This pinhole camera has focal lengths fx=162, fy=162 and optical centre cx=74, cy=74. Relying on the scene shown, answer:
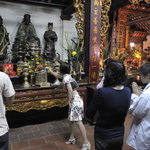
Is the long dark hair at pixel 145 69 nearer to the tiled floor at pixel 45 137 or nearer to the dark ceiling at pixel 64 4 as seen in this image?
the tiled floor at pixel 45 137

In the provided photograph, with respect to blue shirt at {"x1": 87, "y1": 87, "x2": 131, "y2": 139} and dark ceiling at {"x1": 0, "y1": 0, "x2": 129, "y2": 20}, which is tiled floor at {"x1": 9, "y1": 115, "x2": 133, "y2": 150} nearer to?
blue shirt at {"x1": 87, "y1": 87, "x2": 131, "y2": 139}

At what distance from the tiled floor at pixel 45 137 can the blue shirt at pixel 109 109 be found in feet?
4.40

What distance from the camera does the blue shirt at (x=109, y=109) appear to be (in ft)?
4.44

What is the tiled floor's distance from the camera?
268 centimetres

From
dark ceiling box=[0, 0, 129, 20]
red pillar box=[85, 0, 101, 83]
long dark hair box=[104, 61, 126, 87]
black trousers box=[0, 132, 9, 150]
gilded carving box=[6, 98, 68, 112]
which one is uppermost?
dark ceiling box=[0, 0, 129, 20]

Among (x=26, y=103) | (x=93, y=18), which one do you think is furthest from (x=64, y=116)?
(x=93, y=18)

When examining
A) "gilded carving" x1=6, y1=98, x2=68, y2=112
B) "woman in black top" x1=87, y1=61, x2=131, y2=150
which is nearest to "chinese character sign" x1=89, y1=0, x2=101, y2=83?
"gilded carving" x1=6, y1=98, x2=68, y2=112

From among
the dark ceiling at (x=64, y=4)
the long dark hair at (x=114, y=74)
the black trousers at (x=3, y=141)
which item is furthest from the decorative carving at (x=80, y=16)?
the black trousers at (x=3, y=141)

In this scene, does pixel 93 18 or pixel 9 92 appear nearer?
pixel 9 92

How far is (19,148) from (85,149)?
3.51 feet

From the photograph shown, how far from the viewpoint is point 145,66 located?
1569 mm

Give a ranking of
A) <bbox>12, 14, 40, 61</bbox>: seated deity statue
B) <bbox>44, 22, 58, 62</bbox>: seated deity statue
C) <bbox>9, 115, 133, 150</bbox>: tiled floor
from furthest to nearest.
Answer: <bbox>44, 22, 58, 62</bbox>: seated deity statue < <bbox>12, 14, 40, 61</bbox>: seated deity statue < <bbox>9, 115, 133, 150</bbox>: tiled floor

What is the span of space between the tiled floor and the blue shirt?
134cm

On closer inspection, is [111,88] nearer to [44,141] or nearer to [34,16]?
[44,141]
